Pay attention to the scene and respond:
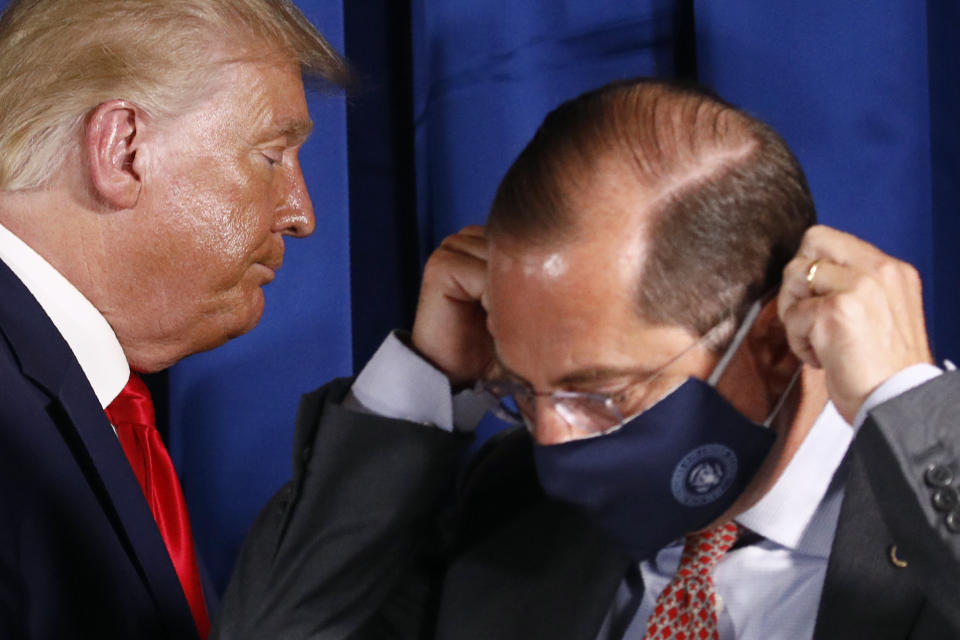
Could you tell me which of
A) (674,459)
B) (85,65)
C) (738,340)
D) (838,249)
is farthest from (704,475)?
(85,65)

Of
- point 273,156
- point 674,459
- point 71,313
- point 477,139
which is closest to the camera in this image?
point 674,459

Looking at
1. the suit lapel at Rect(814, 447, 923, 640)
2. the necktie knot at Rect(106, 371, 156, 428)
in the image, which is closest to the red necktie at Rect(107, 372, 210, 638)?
the necktie knot at Rect(106, 371, 156, 428)

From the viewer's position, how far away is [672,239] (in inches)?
43.1

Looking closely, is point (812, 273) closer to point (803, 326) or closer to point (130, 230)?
point (803, 326)

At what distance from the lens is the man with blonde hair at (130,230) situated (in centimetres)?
141

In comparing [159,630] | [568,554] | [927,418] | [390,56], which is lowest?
[159,630]

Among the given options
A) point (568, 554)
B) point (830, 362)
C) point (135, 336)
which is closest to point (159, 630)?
point (135, 336)

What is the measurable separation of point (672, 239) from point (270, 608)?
63 centimetres

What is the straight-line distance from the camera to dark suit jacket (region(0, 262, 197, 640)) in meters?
1.32

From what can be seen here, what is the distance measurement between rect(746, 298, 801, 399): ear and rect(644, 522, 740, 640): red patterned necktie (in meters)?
0.17

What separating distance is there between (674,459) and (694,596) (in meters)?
0.17

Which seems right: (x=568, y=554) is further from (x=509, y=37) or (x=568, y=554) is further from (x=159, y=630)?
(x=509, y=37)

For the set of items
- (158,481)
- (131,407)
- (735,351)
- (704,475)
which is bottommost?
(158,481)

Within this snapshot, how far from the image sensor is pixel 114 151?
153 cm
